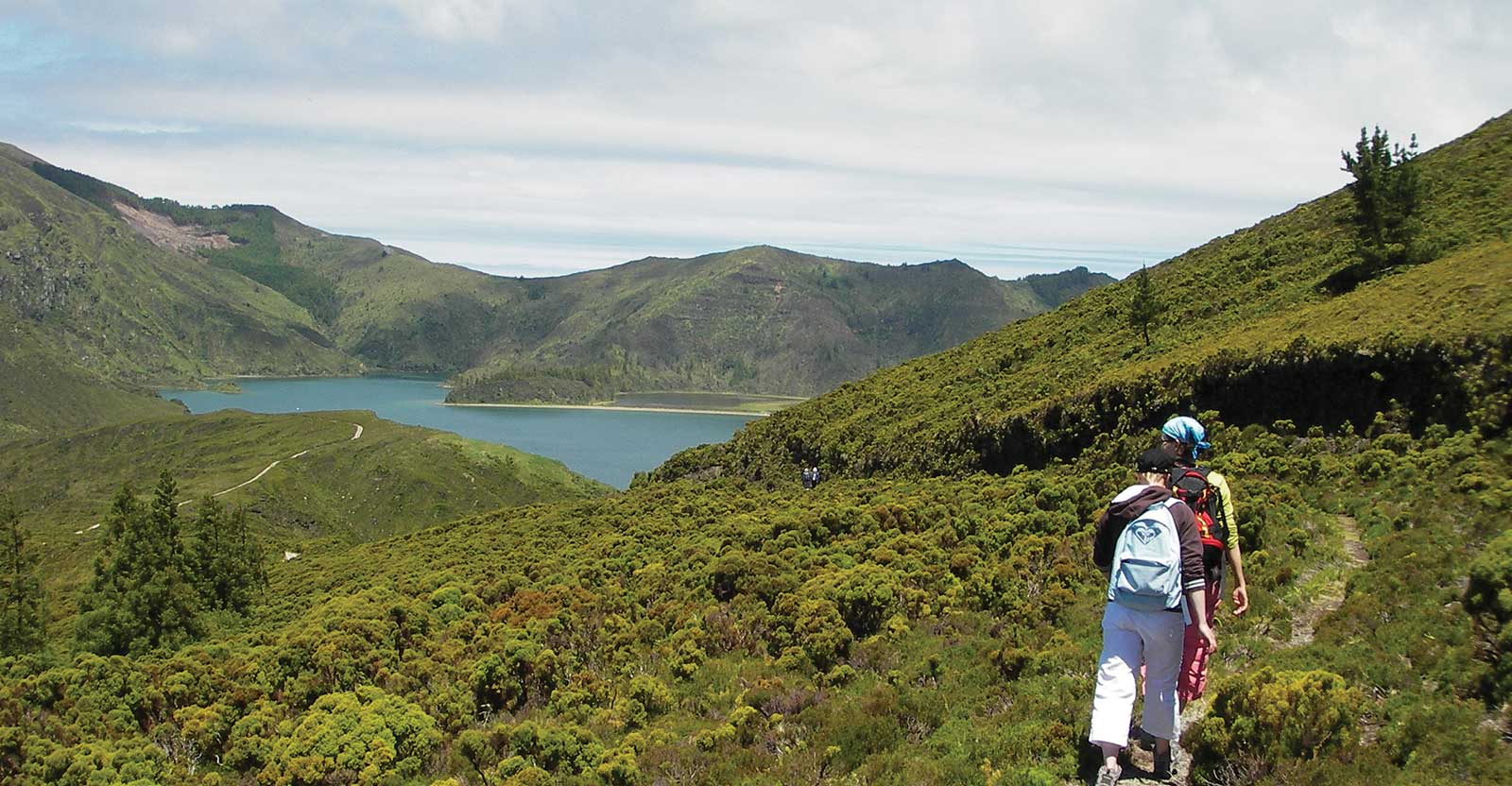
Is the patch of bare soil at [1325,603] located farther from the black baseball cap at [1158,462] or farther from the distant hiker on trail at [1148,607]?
the black baseball cap at [1158,462]

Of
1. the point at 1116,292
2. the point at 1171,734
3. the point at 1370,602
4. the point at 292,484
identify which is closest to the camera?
the point at 1171,734

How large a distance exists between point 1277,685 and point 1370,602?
4.28 m

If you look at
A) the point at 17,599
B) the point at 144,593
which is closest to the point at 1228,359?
the point at 144,593

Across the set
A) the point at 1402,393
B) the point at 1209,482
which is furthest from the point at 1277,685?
the point at 1402,393

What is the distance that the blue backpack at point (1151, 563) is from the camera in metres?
7.05

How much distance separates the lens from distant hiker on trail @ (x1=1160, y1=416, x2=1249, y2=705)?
306 inches

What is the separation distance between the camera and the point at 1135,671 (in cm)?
751

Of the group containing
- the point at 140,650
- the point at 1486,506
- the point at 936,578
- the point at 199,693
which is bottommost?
the point at 140,650

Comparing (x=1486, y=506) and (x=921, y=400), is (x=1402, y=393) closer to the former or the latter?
(x=1486, y=506)

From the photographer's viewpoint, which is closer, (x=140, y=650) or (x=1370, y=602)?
(x=1370, y=602)

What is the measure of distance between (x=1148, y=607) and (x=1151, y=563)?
0.39 metres

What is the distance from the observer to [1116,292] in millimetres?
65625

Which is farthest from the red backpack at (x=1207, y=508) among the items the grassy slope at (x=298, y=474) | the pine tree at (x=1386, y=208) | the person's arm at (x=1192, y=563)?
the grassy slope at (x=298, y=474)

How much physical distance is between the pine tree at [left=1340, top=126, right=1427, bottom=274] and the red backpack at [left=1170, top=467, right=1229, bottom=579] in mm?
39480
